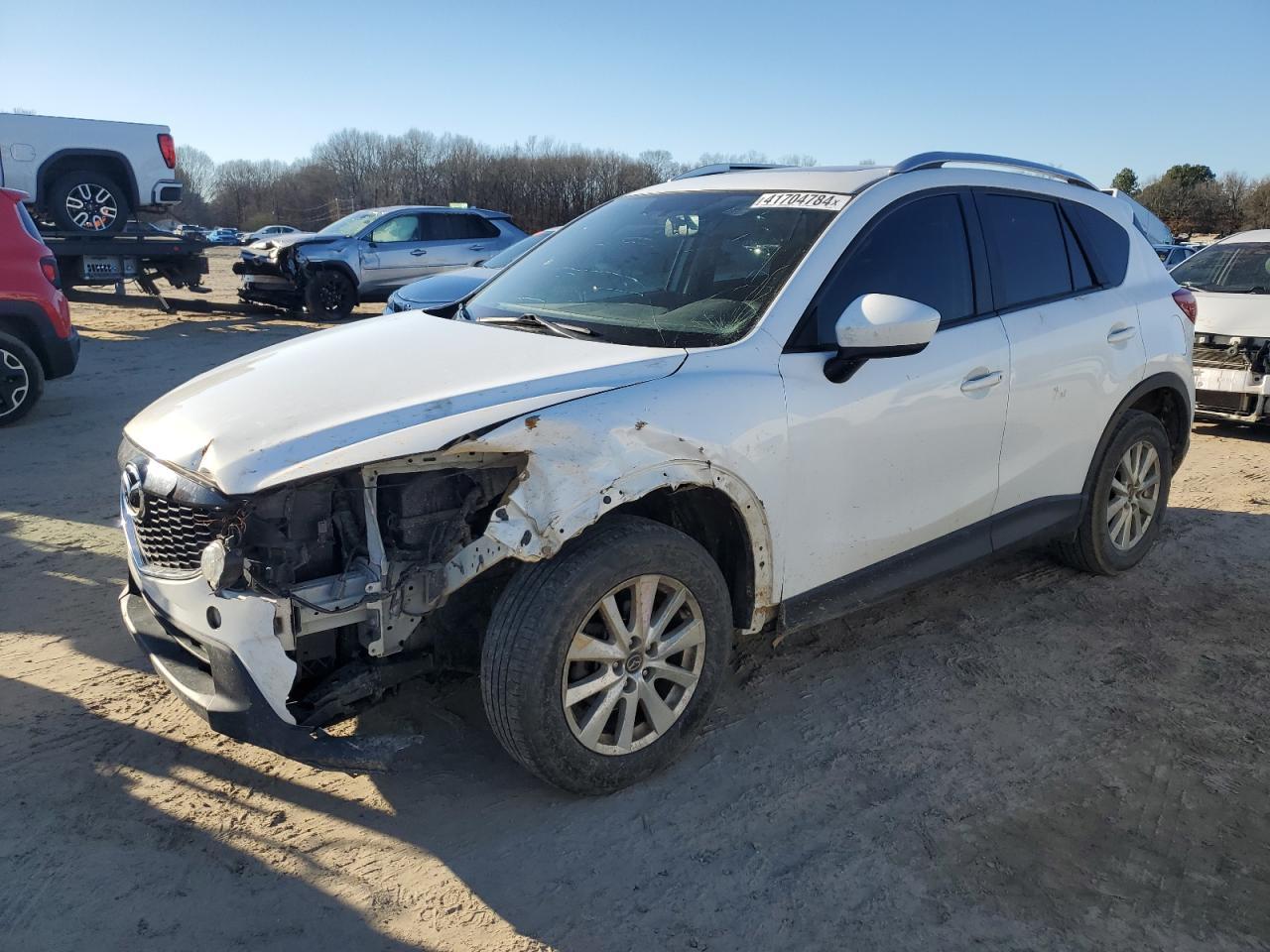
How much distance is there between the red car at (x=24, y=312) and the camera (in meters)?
7.60

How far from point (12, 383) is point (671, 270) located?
6515 mm

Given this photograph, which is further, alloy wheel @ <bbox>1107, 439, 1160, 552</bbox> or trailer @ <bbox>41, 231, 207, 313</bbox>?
trailer @ <bbox>41, 231, 207, 313</bbox>

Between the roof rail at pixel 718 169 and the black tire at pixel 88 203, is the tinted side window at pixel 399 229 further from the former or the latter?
the roof rail at pixel 718 169

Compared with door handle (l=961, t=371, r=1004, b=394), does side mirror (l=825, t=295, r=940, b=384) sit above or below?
above

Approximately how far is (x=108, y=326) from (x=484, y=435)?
1369 centimetres

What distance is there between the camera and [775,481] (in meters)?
3.14

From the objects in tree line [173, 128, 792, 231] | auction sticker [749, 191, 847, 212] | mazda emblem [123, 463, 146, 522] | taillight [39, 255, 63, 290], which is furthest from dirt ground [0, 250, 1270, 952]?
tree line [173, 128, 792, 231]

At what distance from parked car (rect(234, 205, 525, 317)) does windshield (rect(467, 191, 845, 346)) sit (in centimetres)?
1156

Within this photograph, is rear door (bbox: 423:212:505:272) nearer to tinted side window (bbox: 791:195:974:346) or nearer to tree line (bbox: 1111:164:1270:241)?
tinted side window (bbox: 791:195:974:346)

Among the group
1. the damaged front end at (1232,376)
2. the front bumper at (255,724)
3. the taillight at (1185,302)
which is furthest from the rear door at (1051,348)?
the damaged front end at (1232,376)

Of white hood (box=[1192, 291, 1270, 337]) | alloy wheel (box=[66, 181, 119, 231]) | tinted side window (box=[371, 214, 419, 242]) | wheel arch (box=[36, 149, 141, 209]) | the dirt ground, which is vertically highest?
wheel arch (box=[36, 149, 141, 209])

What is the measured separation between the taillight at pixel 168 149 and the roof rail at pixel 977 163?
13.0 m

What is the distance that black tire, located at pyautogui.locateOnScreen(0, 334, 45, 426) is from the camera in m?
7.66

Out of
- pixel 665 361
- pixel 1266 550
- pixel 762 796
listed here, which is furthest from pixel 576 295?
pixel 1266 550
